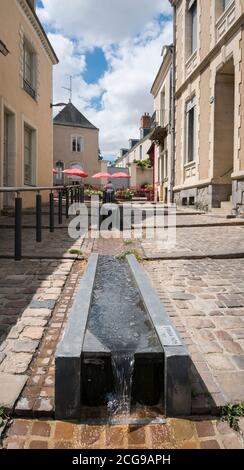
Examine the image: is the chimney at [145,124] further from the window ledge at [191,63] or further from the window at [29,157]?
the window at [29,157]

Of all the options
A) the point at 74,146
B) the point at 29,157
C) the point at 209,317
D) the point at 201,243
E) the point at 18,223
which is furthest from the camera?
the point at 74,146

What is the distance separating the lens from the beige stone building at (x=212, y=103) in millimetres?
9914

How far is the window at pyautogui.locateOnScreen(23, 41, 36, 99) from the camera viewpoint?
12272 millimetres

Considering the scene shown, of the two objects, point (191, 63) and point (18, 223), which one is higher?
point (191, 63)

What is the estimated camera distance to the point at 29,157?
13.0 meters

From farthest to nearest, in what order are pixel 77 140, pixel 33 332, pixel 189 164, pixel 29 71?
pixel 77 140 < pixel 189 164 < pixel 29 71 < pixel 33 332

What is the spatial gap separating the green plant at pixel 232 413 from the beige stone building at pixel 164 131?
15.3 metres

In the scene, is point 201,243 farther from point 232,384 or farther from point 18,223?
point 232,384

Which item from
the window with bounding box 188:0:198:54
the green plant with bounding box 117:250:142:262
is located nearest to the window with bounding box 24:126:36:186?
the window with bounding box 188:0:198:54

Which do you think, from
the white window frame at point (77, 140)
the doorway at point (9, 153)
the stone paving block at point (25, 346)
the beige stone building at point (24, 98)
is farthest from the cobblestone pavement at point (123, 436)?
the white window frame at point (77, 140)

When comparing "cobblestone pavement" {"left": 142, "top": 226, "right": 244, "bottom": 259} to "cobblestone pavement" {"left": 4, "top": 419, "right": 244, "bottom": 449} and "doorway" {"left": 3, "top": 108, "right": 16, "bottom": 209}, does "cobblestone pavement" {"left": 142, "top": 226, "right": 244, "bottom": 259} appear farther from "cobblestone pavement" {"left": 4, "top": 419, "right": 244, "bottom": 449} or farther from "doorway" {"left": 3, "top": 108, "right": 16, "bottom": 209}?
"doorway" {"left": 3, "top": 108, "right": 16, "bottom": 209}

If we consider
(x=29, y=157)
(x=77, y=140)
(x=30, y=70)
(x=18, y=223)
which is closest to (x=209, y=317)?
(x=18, y=223)

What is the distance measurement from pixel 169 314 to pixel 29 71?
39.9 feet

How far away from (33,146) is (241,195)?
7529mm
